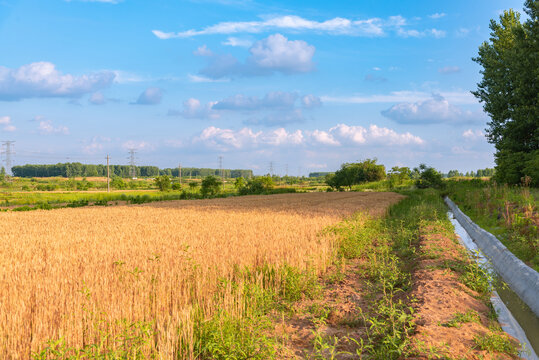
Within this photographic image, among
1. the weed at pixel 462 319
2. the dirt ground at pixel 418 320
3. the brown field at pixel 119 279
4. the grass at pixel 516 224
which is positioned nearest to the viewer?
the brown field at pixel 119 279

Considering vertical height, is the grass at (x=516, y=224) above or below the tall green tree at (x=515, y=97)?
below

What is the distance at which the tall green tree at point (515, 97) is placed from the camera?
2867 centimetres

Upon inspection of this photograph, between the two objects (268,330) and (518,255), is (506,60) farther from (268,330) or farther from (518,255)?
(268,330)

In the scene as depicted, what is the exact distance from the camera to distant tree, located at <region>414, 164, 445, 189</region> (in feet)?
183

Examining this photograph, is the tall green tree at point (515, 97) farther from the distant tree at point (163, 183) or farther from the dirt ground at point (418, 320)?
the distant tree at point (163, 183)

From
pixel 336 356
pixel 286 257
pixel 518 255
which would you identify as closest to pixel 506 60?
pixel 518 255

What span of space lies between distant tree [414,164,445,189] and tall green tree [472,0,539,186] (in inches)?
737

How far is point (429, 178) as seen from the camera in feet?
185

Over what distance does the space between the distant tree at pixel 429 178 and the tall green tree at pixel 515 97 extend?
18.7 m

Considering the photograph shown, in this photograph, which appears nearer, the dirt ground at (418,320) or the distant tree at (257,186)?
the dirt ground at (418,320)

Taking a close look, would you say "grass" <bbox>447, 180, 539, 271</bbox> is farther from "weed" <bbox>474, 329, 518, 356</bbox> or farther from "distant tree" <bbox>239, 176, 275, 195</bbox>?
"distant tree" <bbox>239, 176, 275, 195</bbox>

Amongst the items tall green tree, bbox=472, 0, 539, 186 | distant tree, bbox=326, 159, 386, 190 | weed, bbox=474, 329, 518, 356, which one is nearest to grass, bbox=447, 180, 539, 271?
weed, bbox=474, 329, 518, 356

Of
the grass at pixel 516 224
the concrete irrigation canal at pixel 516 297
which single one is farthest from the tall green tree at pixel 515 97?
the concrete irrigation canal at pixel 516 297

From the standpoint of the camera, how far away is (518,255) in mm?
10211
